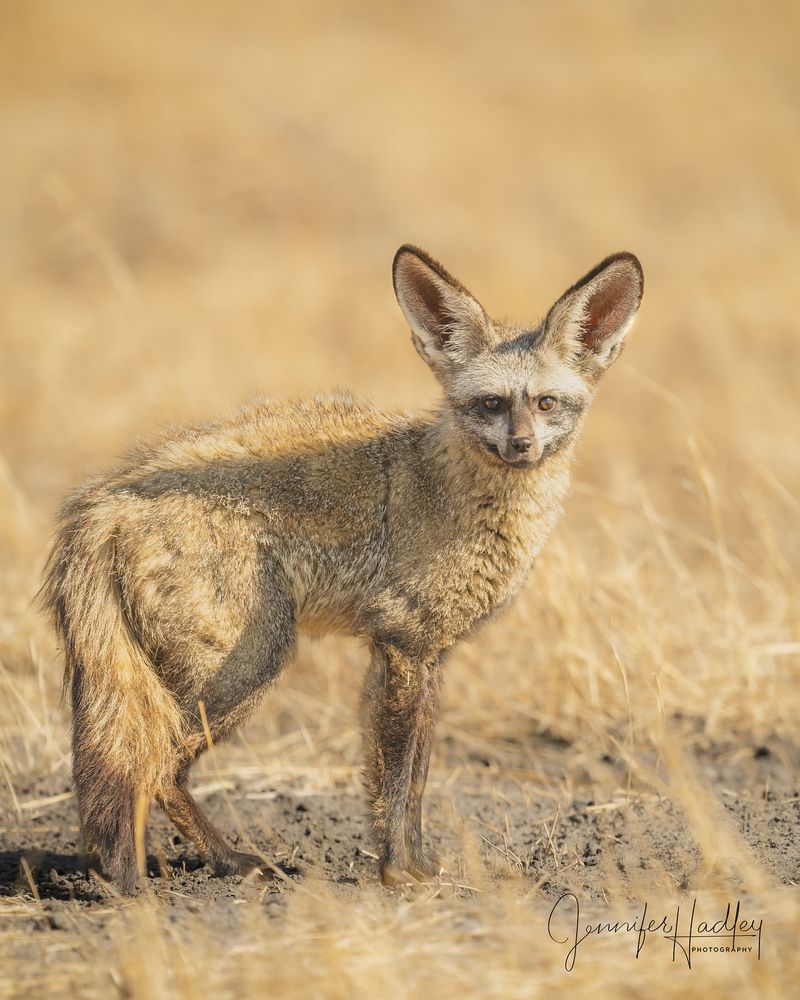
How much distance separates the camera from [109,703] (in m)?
4.30

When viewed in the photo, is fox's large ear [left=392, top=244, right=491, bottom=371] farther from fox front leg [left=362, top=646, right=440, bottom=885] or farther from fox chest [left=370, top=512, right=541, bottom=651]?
fox front leg [left=362, top=646, right=440, bottom=885]

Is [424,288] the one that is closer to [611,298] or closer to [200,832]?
[611,298]

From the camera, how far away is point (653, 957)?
127 inches

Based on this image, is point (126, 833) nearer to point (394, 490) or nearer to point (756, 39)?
point (394, 490)

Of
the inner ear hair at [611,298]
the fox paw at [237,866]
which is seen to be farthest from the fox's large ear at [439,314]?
the fox paw at [237,866]

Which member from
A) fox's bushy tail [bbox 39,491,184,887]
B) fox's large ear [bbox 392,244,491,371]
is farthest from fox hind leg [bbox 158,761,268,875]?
fox's large ear [bbox 392,244,491,371]

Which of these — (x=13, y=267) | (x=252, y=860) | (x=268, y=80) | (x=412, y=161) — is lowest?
(x=252, y=860)

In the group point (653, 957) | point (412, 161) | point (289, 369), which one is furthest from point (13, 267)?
point (653, 957)

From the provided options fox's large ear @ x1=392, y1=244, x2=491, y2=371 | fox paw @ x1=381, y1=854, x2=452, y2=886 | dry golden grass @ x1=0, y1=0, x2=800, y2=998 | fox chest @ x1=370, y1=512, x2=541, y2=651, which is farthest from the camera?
fox's large ear @ x1=392, y1=244, x2=491, y2=371

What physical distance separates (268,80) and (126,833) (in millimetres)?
21545

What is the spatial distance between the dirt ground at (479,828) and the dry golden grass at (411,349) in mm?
103

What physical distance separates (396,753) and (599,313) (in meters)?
2.10

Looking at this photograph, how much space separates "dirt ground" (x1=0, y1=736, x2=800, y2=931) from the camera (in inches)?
165

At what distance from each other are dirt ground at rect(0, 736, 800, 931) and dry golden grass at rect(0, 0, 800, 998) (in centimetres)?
10
